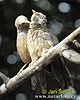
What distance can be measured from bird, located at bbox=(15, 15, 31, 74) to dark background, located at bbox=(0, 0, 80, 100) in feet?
3.71

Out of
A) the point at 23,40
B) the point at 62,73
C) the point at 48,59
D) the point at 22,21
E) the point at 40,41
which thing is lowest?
the point at 62,73

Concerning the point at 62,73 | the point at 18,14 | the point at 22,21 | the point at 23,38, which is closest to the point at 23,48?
the point at 23,38

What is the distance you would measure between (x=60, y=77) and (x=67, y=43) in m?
0.36

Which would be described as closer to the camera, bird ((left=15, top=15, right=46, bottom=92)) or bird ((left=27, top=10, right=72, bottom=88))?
bird ((left=27, top=10, right=72, bottom=88))

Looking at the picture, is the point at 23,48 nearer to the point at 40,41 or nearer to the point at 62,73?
the point at 40,41

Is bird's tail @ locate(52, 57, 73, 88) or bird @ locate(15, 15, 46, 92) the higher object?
bird @ locate(15, 15, 46, 92)

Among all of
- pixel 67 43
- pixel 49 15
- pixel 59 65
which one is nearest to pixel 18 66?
pixel 49 15

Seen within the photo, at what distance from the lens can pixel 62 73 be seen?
266 cm

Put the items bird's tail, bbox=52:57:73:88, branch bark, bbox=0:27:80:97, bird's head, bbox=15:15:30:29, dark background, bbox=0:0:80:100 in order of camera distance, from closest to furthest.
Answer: branch bark, bbox=0:27:80:97 → bird's tail, bbox=52:57:73:88 → bird's head, bbox=15:15:30:29 → dark background, bbox=0:0:80:100

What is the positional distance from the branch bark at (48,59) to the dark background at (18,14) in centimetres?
152

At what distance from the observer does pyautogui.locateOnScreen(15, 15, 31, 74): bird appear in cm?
305

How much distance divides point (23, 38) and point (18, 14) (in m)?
1.20

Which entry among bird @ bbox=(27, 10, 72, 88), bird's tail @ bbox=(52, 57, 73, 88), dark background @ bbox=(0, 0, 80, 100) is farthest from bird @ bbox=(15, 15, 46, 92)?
dark background @ bbox=(0, 0, 80, 100)

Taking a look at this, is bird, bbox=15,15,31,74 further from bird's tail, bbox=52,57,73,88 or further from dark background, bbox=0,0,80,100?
dark background, bbox=0,0,80,100
